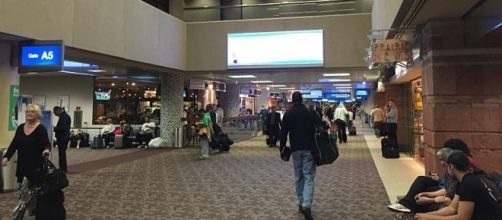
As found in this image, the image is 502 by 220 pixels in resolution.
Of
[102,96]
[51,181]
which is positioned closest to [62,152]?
[51,181]

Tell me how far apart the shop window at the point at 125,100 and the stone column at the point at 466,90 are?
12.1 m

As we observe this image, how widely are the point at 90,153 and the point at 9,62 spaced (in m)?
6.51

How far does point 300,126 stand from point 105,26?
5.78 meters

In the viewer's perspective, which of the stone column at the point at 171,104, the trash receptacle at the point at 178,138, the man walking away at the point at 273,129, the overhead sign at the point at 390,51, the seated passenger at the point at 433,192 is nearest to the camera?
the seated passenger at the point at 433,192

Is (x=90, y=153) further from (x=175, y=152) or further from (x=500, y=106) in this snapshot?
(x=500, y=106)

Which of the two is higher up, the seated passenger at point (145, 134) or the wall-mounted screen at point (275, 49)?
the wall-mounted screen at point (275, 49)

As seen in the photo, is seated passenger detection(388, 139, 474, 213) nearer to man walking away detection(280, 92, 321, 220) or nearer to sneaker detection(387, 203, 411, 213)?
sneaker detection(387, 203, 411, 213)

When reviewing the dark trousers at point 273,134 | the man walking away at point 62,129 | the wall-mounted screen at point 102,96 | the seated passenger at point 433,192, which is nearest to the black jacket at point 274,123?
the dark trousers at point 273,134

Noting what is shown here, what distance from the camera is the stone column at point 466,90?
560cm

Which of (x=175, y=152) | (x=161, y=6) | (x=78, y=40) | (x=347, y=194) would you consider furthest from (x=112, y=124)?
(x=347, y=194)

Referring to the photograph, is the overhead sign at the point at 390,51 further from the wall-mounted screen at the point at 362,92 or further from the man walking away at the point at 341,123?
the wall-mounted screen at the point at 362,92

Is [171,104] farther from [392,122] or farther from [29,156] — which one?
[29,156]

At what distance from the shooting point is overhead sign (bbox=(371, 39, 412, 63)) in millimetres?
7023

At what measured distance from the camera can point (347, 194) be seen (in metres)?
6.25
